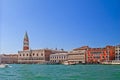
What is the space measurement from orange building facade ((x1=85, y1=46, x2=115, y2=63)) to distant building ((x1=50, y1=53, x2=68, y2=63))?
12.6 feet

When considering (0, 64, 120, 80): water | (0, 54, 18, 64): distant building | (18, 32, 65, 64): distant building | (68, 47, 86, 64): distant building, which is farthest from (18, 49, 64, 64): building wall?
(0, 64, 120, 80): water

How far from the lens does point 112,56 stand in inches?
1305

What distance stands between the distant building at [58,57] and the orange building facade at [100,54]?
12.6 feet

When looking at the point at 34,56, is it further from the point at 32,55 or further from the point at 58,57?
the point at 58,57

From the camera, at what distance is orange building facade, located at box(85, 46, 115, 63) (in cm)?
3248

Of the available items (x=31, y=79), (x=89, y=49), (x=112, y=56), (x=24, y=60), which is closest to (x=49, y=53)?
(x=24, y=60)

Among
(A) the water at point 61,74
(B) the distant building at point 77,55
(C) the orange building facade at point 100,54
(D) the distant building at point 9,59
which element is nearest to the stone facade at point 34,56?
(D) the distant building at point 9,59

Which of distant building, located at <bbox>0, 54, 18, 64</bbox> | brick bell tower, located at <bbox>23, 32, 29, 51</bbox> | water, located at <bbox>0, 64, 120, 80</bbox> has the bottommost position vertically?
distant building, located at <bbox>0, 54, 18, 64</bbox>

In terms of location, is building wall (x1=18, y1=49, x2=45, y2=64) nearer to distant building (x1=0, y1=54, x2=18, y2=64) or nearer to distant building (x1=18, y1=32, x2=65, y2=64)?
distant building (x1=18, y1=32, x2=65, y2=64)

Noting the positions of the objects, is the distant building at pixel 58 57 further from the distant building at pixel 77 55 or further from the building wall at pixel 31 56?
the building wall at pixel 31 56

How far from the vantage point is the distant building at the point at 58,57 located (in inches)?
1476

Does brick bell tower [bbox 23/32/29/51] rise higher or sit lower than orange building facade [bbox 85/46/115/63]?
higher

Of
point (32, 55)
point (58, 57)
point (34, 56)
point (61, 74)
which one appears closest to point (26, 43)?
point (32, 55)

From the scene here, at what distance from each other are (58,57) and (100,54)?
6743mm
